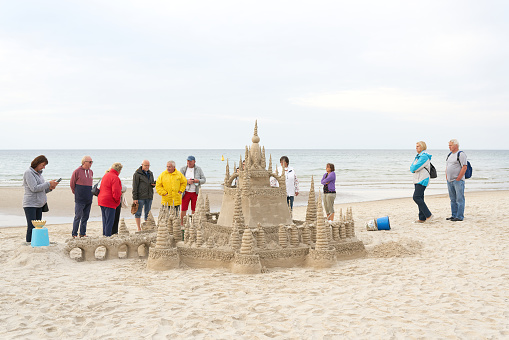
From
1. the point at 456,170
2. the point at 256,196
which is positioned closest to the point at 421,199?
the point at 456,170

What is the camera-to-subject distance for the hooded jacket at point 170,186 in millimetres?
9406

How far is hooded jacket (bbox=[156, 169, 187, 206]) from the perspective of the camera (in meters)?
9.41

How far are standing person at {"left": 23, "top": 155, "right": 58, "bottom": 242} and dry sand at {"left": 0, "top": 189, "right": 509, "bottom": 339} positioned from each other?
0.85 metres

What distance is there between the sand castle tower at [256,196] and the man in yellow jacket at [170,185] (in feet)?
5.03

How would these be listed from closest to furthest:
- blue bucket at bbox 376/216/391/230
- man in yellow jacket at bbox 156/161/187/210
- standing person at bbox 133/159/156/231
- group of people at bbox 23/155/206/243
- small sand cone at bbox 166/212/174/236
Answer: group of people at bbox 23/155/206/243 < small sand cone at bbox 166/212/174/236 < man in yellow jacket at bbox 156/161/187/210 < standing person at bbox 133/159/156/231 < blue bucket at bbox 376/216/391/230

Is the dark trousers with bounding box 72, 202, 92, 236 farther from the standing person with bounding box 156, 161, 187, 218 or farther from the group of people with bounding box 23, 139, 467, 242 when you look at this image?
the standing person with bounding box 156, 161, 187, 218

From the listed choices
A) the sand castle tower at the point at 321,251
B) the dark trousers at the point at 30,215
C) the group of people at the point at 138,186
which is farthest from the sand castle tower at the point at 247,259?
the dark trousers at the point at 30,215

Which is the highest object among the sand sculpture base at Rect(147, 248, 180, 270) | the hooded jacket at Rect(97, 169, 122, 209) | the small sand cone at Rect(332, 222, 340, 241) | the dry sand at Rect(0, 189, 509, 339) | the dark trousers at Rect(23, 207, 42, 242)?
the hooded jacket at Rect(97, 169, 122, 209)

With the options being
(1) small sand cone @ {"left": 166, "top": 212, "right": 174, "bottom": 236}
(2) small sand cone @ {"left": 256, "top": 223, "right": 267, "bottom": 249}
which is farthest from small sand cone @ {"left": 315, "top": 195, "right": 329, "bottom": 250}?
(1) small sand cone @ {"left": 166, "top": 212, "right": 174, "bottom": 236}

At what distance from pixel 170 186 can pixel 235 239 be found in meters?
2.72

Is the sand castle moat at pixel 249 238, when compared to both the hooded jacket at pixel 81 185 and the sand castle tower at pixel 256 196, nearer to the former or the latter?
the sand castle tower at pixel 256 196

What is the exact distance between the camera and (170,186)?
9.42 m

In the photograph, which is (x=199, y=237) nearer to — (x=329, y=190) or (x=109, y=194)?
(x=109, y=194)

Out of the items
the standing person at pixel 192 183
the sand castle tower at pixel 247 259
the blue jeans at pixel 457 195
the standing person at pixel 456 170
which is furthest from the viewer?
the blue jeans at pixel 457 195
